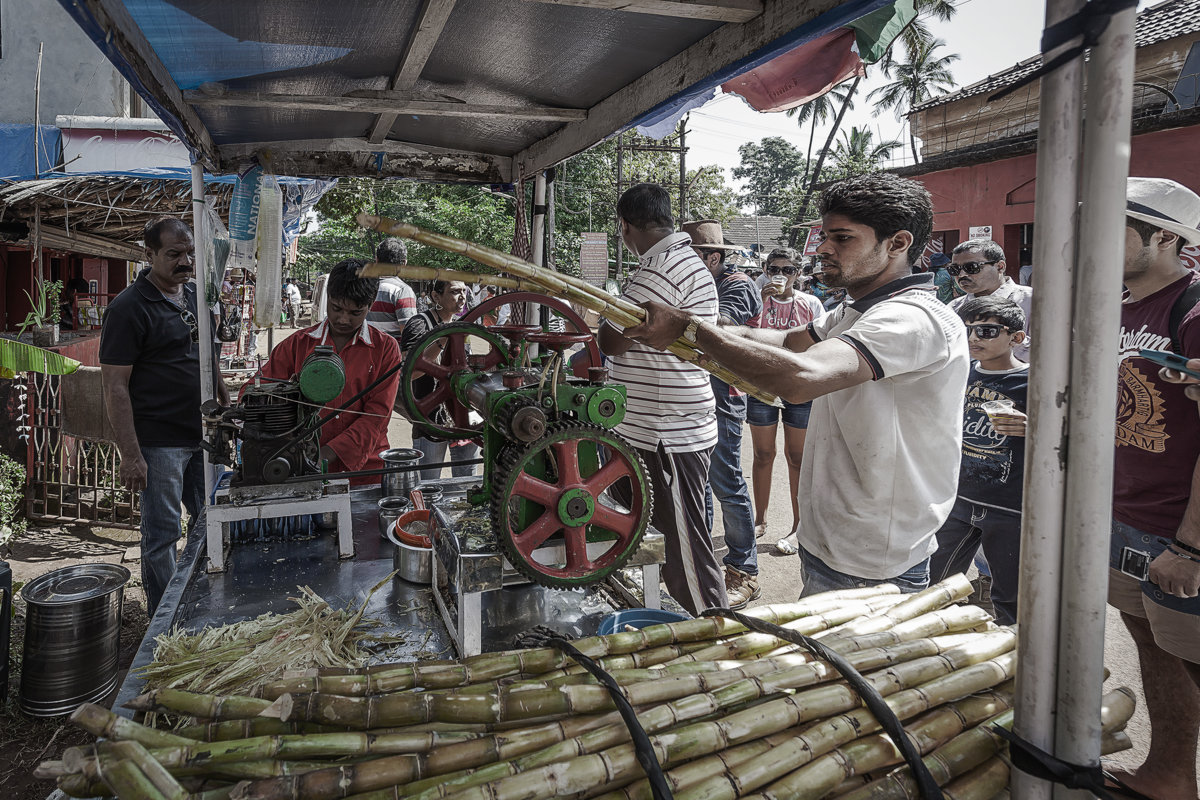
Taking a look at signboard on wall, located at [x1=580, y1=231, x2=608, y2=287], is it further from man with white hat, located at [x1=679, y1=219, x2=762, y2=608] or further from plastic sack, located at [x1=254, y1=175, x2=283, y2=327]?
plastic sack, located at [x1=254, y1=175, x2=283, y2=327]

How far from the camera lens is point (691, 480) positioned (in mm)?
3549

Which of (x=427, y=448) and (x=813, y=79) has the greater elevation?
(x=813, y=79)

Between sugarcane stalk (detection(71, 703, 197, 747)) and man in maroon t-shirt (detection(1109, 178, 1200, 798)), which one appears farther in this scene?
man in maroon t-shirt (detection(1109, 178, 1200, 798))

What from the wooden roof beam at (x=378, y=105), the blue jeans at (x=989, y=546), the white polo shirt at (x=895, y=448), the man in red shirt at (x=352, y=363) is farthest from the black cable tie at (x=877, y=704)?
the wooden roof beam at (x=378, y=105)

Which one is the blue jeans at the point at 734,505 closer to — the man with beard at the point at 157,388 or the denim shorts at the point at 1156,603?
the denim shorts at the point at 1156,603

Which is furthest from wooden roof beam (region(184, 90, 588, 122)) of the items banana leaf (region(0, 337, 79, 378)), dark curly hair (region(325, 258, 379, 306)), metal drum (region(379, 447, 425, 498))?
banana leaf (region(0, 337, 79, 378))

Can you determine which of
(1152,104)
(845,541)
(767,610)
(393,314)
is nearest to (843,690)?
(767,610)

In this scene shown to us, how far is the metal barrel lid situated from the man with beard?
0.27 meters

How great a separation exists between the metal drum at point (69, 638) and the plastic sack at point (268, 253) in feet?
5.06

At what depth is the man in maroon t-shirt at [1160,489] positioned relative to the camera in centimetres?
239

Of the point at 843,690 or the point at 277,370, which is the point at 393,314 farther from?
the point at 843,690

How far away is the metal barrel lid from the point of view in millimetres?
3298

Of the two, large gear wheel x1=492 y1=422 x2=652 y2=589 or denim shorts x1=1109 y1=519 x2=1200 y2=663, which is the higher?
large gear wheel x1=492 y1=422 x2=652 y2=589

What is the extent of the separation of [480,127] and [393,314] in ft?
7.70
